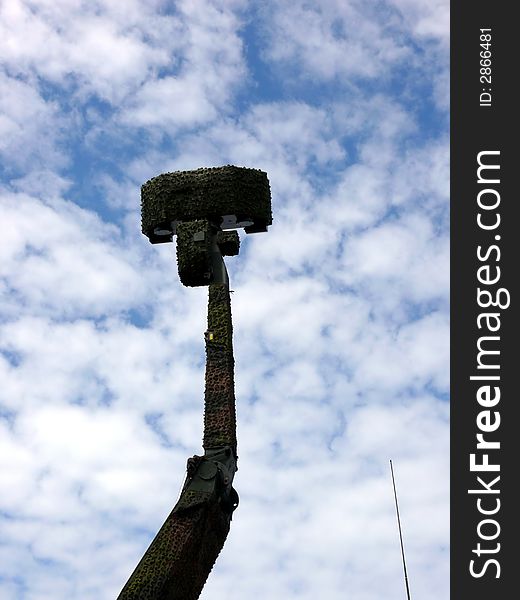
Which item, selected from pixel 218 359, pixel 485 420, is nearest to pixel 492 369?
pixel 485 420

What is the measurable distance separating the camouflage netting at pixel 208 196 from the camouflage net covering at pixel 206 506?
96 centimetres

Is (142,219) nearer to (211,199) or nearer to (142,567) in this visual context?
(211,199)

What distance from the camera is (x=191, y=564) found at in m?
10.5

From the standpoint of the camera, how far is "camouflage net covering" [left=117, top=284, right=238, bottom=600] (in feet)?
33.4

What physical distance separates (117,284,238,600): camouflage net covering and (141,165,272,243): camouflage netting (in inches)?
37.8

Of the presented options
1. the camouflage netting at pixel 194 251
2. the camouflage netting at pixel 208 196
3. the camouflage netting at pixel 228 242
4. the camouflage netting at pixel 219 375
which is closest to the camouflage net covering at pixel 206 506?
the camouflage netting at pixel 219 375

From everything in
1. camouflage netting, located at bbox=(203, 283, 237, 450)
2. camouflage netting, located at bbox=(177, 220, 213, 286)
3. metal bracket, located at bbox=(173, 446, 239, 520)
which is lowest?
metal bracket, located at bbox=(173, 446, 239, 520)

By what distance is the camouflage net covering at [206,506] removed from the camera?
400 inches

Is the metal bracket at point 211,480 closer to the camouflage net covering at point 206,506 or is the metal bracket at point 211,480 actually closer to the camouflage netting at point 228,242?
the camouflage net covering at point 206,506

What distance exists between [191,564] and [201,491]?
0.77 m

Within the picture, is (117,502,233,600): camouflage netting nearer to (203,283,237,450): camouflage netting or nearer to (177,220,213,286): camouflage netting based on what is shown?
(203,283,237,450): camouflage netting

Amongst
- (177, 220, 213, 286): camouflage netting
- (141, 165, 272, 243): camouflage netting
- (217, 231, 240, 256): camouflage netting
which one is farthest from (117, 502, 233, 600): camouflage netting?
(141, 165, 272, 243): camouflage netting

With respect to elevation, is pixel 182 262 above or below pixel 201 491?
above

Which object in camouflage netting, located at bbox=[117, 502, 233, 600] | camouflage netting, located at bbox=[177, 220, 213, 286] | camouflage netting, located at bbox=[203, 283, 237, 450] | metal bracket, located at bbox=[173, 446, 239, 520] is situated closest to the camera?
camouflage netting, located at bbox=[117, 502, 233, 600]
